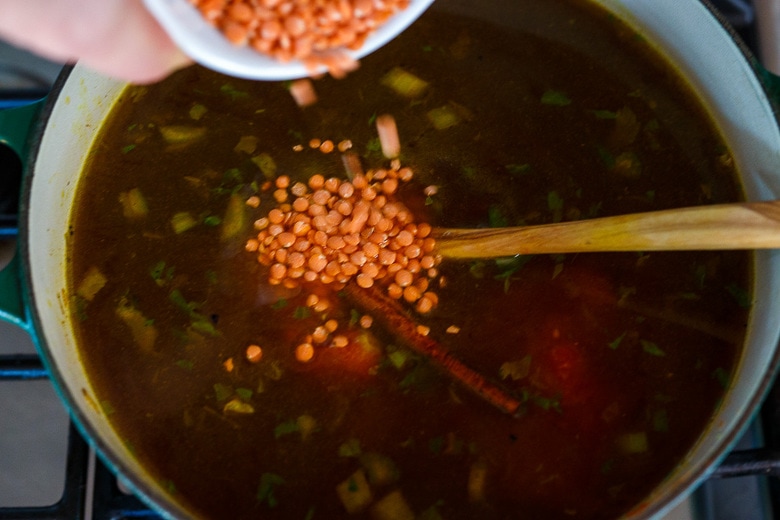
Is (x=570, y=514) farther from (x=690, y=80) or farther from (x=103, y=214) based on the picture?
(x=103, y=214)

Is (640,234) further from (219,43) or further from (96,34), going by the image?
(96,34)

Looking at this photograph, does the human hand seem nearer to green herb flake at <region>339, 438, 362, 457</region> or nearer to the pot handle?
the pot handle

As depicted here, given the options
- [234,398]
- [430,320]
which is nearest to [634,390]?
[430,320]

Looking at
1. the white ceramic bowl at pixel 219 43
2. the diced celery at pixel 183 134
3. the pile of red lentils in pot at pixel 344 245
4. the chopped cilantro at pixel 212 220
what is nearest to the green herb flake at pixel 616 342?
the pile of red lentils in pot at pixel 344 245

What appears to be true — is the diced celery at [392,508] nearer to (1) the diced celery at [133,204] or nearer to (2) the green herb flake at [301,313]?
(2) the green herb flake at [301,313]

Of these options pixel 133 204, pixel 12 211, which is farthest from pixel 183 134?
pixel 12 211

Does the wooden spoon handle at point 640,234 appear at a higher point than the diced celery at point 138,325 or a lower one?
higher
